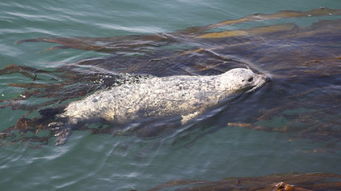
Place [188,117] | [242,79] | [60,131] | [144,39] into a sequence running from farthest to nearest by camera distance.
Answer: [144,39]
[242,79]
[188,117]
[60,131]

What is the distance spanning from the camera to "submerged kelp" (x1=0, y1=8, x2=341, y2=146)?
17.3 ft

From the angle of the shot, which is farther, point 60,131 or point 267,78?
point 267,78

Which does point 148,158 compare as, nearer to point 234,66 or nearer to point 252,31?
point 234,66

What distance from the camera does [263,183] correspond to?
13.4 ft

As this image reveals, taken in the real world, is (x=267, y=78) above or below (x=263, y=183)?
above

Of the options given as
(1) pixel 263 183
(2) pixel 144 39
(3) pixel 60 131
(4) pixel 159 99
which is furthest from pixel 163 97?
(1) pixel 263 183

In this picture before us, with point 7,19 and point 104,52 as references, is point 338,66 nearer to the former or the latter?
point 104,52

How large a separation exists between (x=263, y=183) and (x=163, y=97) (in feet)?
6.35

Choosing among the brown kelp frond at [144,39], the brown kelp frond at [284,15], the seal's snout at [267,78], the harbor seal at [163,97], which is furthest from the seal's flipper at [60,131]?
the brown kelp frond at [284,15]

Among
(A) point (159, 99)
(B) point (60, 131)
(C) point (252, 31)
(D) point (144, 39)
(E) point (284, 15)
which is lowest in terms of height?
(B) point (60, 131)

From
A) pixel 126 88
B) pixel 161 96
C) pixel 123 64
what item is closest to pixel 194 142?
pixel 161 96

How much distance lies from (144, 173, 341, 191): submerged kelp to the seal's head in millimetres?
1850

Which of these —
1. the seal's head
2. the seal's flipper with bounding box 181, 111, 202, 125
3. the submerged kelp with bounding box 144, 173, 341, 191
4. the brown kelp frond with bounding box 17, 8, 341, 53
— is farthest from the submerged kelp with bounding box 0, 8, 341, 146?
the submerged kelp with bounding box 144, 173, 341, 191

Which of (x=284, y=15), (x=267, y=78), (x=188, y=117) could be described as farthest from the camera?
(x=284, y=15)
